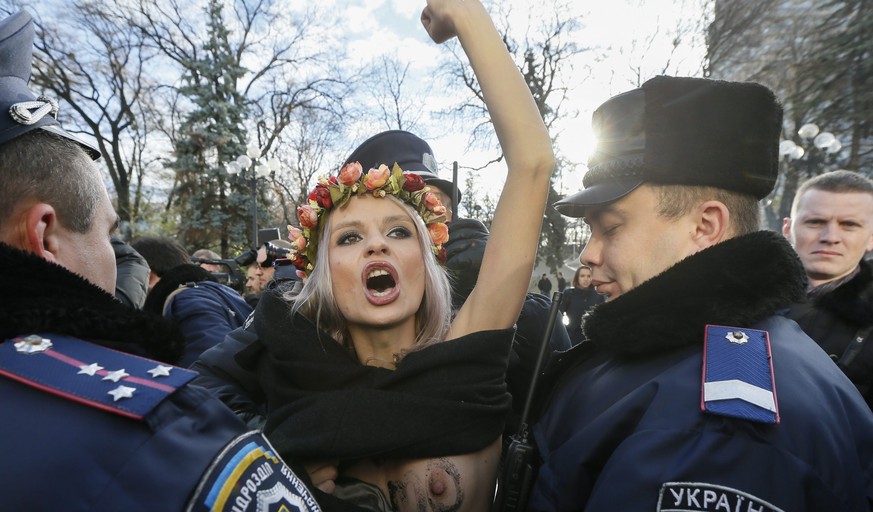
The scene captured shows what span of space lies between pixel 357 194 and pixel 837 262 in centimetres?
307

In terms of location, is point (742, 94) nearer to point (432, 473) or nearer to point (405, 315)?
point (405, 315)

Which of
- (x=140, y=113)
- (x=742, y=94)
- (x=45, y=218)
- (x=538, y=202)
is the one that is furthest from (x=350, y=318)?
(x=140, y=113)

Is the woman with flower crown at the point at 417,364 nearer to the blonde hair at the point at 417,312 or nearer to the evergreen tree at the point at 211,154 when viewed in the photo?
the blonde hair at the point at 417,312

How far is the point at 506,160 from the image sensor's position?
1758mm

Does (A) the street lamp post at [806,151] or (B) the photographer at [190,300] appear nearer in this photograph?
(B) the photographer at [190,300]

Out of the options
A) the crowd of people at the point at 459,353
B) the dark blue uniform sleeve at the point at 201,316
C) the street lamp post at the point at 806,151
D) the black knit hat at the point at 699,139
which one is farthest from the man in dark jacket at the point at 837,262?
the street lamp post at the point at 806,151

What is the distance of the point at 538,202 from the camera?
1.75 metres

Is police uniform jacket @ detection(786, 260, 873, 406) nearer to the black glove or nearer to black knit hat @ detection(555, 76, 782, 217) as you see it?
black knit hat @ detection(555, 76, 782, 217)

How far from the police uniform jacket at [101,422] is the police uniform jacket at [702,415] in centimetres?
72

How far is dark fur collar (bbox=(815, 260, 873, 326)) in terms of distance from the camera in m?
2.76

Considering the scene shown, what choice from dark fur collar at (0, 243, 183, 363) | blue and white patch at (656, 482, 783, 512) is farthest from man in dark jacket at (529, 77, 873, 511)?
dark fur collar at (0, 243, 183, 363)

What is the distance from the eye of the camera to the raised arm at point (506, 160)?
168 cm

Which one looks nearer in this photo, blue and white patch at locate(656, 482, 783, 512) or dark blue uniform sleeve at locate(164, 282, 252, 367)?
blue and white patch at locate(656, 482, 783, 512)

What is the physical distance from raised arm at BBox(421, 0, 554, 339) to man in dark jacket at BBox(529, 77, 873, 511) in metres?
0.19
